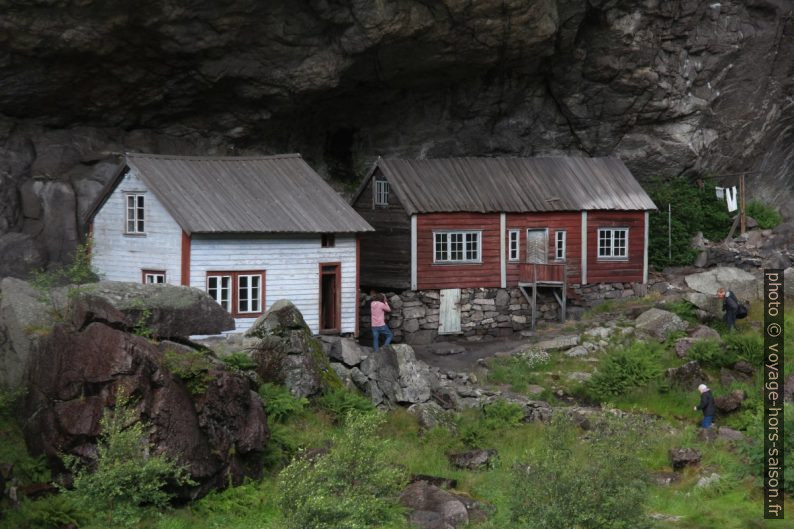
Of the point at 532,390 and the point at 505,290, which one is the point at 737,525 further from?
the point at 505,290

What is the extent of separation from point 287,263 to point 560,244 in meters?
11.2

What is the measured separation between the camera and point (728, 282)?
3681 centimetres

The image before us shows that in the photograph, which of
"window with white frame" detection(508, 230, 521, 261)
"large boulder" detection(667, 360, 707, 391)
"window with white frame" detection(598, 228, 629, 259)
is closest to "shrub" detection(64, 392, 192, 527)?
"large boulder" detection(667, 360, 707, 391)

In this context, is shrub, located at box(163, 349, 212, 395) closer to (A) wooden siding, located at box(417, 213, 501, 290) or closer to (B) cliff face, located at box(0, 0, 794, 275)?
(B) cliff face, located at box(0, 0, 794, 275)

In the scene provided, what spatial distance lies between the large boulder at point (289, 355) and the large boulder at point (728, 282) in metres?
15.3

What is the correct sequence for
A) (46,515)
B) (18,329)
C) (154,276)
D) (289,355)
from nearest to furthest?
(46,515)
(18,329)
(289,355)
(154,276)

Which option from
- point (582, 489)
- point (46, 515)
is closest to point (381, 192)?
point (46, 515)

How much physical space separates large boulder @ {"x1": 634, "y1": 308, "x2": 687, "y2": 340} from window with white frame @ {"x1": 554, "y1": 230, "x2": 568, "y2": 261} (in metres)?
5.19

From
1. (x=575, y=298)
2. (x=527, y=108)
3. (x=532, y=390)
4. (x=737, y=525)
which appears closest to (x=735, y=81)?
(x=527, y=108)

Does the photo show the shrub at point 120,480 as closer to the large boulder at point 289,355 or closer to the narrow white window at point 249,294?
the large boulder at point 289,355

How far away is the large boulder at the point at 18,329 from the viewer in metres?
21.2

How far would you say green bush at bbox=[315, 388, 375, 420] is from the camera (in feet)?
79.8

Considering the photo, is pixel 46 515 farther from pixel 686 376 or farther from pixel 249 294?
pixel 686 376

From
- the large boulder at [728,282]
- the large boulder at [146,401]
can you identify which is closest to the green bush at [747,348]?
the large boulder at [728,282]
